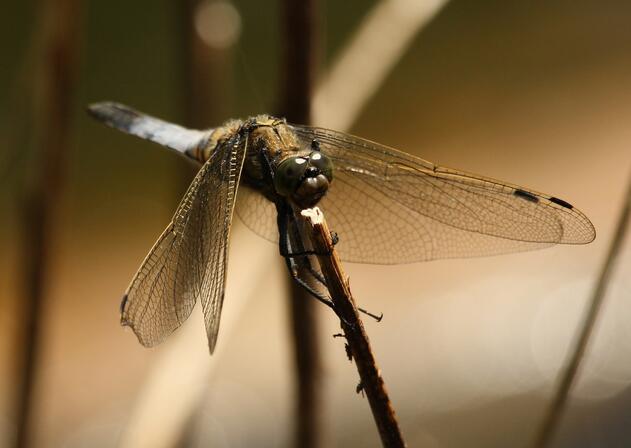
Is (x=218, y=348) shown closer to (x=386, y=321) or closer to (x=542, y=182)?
(x=386, y=321)

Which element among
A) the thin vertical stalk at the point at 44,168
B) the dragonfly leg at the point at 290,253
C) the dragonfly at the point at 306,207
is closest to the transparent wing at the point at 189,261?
the dragonfly at the point at 306,207

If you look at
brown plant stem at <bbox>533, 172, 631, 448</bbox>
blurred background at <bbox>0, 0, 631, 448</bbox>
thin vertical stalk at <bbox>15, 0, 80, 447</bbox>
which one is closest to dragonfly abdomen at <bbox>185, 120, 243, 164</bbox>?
blurred background at <bbox>0, 0, 631, 448</bbox>

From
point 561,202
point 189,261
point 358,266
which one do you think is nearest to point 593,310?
point 561,202

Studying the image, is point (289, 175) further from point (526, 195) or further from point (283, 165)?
point (526, 195)

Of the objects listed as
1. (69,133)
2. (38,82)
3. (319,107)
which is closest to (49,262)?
(69,133)

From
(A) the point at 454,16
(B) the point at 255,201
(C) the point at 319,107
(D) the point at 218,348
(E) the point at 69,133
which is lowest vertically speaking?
(D) the point at 218,348

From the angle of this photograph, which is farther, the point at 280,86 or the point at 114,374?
the point at 114,374

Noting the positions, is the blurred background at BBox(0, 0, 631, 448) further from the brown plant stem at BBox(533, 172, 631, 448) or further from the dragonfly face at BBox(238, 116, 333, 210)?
the brown plant stem at BBox(533, 172, 631, 448)
